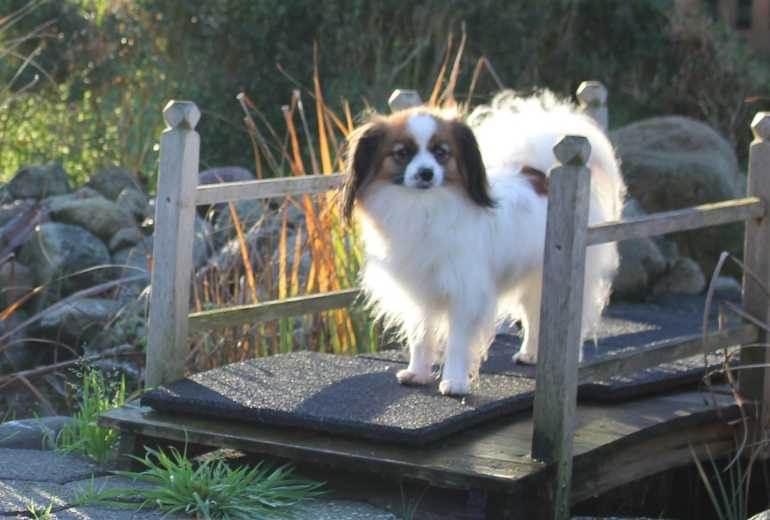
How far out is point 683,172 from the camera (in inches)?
371

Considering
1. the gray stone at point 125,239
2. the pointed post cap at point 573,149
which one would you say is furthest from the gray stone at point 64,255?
the pointed post cap at point 573,149

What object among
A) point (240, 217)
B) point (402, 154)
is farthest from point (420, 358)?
point (240, 217)

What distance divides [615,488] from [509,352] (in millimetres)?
847

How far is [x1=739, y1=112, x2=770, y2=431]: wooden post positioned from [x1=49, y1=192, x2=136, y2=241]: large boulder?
4.61 m

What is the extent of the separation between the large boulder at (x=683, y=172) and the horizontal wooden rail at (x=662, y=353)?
375 cm

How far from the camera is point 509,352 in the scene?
6.21 metres

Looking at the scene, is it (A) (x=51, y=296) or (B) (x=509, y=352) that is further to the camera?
(A) (x=51, y=296)

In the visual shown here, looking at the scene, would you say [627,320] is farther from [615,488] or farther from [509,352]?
[615,488]

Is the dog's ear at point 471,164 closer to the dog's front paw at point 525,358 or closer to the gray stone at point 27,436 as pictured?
the dog's front paw at point 525,358

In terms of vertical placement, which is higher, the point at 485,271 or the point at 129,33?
A: the point at 129,33

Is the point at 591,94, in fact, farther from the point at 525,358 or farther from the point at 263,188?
the point at 263,188

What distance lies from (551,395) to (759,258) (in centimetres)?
150

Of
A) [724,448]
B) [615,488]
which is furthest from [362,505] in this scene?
[724,448]

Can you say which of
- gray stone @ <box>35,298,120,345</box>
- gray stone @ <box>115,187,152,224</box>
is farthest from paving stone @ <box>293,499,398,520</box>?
gray stone @ <box>115,187,152,224</box>
